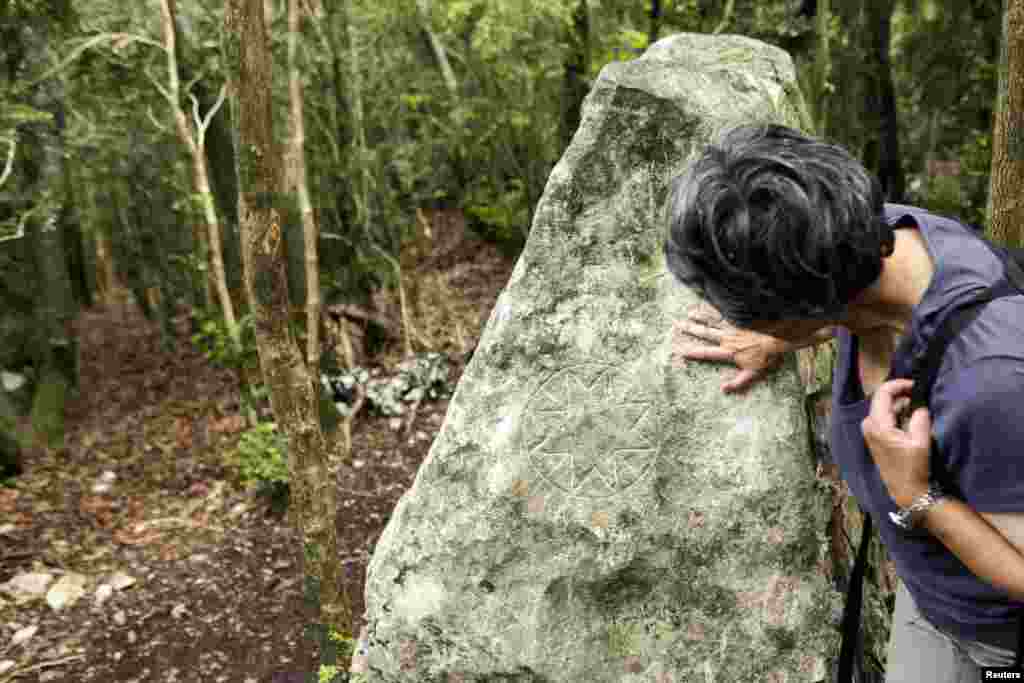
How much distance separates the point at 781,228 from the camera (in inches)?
60.3

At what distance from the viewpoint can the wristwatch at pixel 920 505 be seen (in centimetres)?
169

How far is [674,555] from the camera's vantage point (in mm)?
2738

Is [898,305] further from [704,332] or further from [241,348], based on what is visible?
[241,348]

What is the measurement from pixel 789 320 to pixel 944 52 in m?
10.8

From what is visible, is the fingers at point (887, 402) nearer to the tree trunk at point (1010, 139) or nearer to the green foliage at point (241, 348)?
the tree trunk at point (1010, 139)

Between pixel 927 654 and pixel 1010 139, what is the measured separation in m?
2.00

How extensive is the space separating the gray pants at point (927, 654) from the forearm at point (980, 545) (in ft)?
1.26

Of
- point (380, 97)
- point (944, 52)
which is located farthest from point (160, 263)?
point (944, 52)

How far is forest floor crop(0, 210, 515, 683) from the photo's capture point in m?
4.79

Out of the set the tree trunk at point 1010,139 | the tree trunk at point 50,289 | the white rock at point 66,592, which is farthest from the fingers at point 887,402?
the tree trunk at point 50,289

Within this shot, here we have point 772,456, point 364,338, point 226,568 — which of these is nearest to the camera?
point 772,456

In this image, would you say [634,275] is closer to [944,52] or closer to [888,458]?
[888,458]

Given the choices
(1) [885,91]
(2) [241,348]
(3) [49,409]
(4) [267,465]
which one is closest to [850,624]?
(4) [267,465]

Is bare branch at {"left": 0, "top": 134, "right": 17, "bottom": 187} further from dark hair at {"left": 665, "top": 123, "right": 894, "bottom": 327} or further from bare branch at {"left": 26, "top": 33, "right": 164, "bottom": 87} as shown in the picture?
dark hair at {"left": 665, "top": 123, "right": 894, "bottom": 327}
